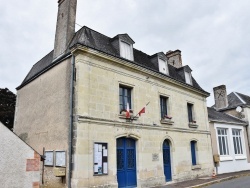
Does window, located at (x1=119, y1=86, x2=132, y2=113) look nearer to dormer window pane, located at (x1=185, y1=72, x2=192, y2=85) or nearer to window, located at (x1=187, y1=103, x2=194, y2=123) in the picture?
window, located at (x1=187, y1=103, x2=194, y2=123)

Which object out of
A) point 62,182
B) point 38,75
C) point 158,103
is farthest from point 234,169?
point 38,75

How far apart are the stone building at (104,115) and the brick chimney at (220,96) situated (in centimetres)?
958

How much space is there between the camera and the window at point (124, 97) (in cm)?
1057

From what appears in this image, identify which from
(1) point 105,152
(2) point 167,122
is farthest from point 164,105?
(1) point 105,152

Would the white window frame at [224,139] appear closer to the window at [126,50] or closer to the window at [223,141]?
the window at [223,141]

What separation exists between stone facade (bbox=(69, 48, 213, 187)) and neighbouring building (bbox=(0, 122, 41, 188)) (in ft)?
6.87

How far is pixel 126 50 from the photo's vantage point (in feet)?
37.2

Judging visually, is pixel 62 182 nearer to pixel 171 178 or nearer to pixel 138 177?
pixel 138 177

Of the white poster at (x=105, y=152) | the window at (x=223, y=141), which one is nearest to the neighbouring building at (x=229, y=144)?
the window at (x=223, y=141)

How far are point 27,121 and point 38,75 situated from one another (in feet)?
7.91

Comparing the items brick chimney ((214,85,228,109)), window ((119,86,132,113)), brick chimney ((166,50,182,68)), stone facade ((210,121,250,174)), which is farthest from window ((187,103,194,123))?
brick chimney ((214,85,228,109))

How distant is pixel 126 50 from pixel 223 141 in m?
11.3

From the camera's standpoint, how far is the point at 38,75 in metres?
11.6

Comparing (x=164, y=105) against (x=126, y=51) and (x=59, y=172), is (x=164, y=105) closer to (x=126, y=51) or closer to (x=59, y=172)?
(x=126, y=51)
